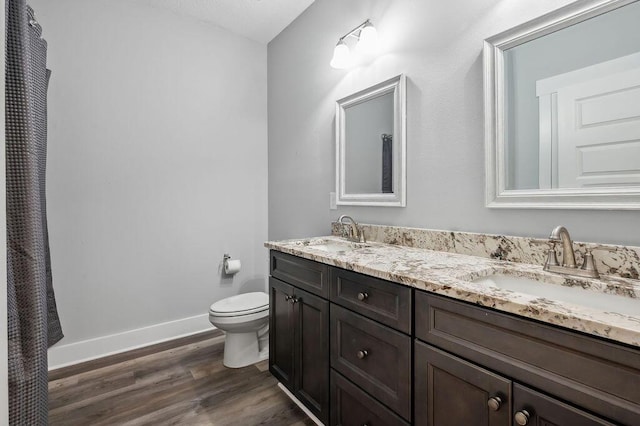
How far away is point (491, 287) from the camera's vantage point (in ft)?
2.94

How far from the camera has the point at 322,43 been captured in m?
2.28

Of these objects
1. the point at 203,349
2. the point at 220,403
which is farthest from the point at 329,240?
the point at 203,349

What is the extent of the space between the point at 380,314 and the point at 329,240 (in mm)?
900

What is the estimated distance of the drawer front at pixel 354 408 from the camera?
1.12 meters

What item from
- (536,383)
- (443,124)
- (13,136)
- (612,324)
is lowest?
(536,383)

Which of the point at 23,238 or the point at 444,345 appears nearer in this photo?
the point at 444,345

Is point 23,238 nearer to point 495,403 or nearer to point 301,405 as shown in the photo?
point 301,405

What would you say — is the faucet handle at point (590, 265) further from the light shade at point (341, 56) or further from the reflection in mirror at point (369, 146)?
the light shade at point (341, 56)

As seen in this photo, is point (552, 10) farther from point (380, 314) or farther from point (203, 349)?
point (203, 349)

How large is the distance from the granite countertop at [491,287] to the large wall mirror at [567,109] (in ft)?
0.94

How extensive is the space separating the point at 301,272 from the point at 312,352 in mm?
377

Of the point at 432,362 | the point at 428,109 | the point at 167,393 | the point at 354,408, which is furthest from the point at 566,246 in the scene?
the point at 167,393

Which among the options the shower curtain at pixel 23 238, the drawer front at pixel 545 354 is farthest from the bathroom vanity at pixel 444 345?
the shower curtain at pixel 23 238

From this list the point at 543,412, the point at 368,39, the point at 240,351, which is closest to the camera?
the point at 543,412
